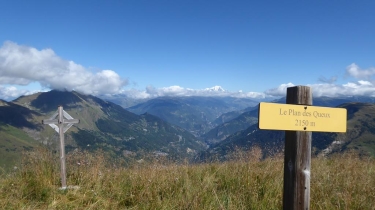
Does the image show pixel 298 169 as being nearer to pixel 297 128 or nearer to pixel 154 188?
pixel 297 128

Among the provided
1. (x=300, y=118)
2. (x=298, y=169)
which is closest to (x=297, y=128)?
(x=300, y=118)

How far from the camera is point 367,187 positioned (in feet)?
15.1

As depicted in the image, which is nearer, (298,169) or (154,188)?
(298,169)

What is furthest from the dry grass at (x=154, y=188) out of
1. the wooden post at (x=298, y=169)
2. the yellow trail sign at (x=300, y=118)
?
the yellow trail sign at (x=300, y=118)

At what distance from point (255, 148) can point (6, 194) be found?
5.70 m

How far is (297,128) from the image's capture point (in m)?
2.86

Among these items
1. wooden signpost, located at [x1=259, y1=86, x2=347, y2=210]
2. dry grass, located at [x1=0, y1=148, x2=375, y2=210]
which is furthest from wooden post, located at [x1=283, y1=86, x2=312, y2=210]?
dry grass, located at [x1=0, y1=148, x2=375, y2=210]

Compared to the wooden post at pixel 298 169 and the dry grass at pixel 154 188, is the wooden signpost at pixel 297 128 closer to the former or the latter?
the wooden post at pixel 298 169

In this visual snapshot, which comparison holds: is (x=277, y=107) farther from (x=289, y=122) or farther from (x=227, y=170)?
(x=227, y=170)

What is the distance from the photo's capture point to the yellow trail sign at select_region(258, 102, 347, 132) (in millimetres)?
2758

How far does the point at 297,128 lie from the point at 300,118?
0.12 metres

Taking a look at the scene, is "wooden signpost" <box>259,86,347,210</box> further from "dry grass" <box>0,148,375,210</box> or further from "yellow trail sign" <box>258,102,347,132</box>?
"dry grass" <box>0,148,375,210</box>

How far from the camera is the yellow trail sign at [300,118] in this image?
2.76m

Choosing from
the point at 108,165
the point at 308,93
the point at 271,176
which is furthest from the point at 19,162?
the point at 308,93
